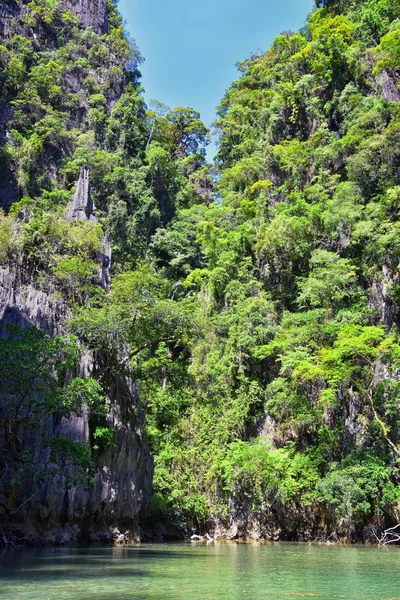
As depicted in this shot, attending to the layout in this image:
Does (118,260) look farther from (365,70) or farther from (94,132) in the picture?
(365,70)

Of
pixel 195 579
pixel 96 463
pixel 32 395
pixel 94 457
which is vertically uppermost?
pixel 32 395

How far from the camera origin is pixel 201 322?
73.6ft

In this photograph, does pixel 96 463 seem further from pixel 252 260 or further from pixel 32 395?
pixel 252 260

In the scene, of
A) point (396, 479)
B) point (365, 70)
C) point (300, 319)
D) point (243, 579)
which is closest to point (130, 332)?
point (300, 319)

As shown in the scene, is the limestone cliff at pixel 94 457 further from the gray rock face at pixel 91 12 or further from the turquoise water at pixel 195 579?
the gray rock face at pixel 91 12

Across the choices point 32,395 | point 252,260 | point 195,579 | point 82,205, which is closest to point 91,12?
point 82,205

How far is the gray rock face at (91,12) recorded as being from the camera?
1832 inches

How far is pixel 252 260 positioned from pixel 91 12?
30.3 m

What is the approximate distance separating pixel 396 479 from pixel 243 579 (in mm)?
14113

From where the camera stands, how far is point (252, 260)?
102 feet

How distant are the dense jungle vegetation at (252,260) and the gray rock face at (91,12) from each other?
7.43 ft

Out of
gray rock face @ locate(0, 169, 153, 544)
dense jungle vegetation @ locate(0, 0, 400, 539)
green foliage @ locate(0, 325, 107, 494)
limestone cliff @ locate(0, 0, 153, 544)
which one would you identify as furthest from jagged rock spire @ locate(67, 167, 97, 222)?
green foliage @ locate(0, 325, 107, 494)

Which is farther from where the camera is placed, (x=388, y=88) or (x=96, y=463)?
(x=388, y=88)

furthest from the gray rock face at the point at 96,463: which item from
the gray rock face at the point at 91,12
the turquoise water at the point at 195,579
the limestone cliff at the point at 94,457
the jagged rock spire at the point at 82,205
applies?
the gray rock face at the point at 91,12
